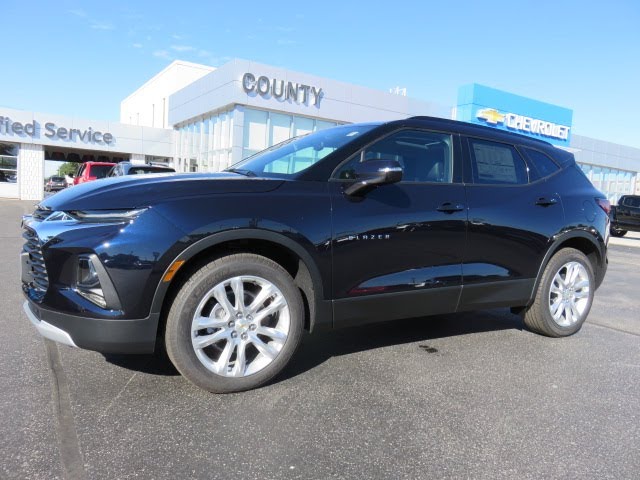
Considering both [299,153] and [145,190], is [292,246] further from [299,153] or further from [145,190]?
[299,153]

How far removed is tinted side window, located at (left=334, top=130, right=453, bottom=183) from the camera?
370 cm

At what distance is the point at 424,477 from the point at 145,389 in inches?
68.4

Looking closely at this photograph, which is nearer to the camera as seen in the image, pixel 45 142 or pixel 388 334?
pixel 388 334

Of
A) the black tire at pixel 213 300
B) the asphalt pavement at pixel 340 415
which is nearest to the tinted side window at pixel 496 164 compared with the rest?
the asphalt pavement at pixel 340 415

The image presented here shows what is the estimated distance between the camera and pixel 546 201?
14.4ft

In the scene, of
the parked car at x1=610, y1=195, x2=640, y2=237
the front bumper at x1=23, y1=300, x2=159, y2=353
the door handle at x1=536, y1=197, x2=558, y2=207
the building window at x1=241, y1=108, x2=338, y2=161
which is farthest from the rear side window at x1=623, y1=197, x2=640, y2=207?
the front bumper at x1=23, y1=300, x2=159, y2=353

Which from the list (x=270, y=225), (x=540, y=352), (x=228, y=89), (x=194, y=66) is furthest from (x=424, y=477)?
(x=194, y=66)

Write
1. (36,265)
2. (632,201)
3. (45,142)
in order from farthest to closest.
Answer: (45,142) → (632,201) → (36,265)

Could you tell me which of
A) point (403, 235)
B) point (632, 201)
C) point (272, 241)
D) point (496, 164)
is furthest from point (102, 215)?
point (632, 201)

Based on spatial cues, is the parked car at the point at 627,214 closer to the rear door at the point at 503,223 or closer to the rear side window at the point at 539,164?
the rear side window at the point at 539,164

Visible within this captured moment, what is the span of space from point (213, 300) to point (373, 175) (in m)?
1.28

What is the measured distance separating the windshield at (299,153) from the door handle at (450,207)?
79cm

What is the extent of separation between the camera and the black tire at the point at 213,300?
2.84 meters

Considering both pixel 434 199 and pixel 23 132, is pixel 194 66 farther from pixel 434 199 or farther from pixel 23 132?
pixel 434 199
